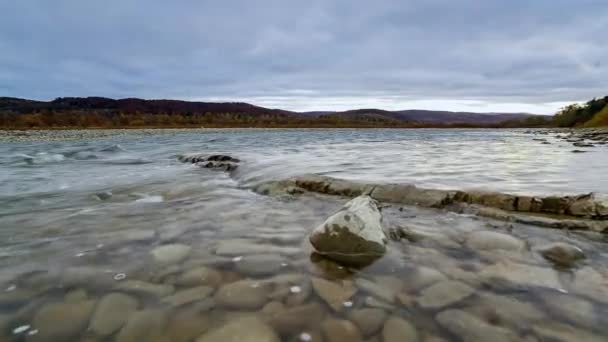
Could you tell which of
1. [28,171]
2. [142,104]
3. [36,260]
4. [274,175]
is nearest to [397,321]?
[36,260]

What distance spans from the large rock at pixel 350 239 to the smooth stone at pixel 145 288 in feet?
4.08

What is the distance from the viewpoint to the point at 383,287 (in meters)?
2.35

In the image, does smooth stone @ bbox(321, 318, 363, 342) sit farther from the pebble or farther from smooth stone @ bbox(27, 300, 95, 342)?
the pebble

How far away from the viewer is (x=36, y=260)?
112 inches

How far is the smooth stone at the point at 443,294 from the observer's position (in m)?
2.13

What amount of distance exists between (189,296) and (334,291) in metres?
0.94

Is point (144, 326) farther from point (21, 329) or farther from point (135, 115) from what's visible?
point (135, 115)

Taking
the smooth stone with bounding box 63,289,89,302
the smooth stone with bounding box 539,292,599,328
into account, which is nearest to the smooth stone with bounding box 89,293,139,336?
the smooth stone with bounding box 63,289,89,302

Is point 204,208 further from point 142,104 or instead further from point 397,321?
point 142,104

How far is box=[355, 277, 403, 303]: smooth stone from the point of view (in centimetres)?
223

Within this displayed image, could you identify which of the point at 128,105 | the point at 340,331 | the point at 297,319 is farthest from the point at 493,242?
the point at 128,105

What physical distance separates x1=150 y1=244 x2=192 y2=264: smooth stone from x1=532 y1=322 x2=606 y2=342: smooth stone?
2.46m

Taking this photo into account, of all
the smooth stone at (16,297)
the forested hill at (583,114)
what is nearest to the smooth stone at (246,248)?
the smooth stone at (16,297)

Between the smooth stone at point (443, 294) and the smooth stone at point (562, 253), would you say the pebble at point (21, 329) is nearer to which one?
the smooth stone at point (443, 294)
